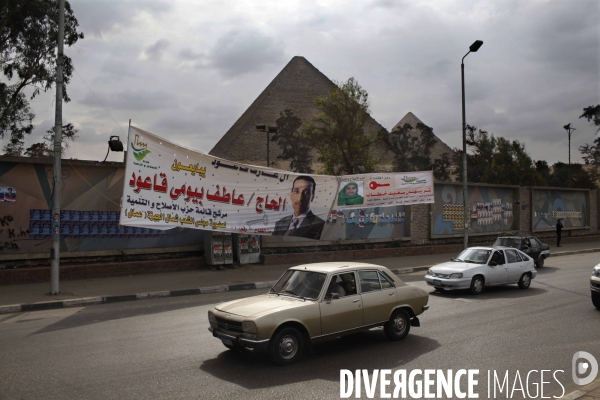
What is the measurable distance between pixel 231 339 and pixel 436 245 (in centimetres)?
2024

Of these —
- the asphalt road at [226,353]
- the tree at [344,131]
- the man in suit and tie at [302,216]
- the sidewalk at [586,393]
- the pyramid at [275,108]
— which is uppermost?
the pyramid at [275,108]

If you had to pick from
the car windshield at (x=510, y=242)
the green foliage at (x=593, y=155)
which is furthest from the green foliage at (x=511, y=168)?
the car windshield at (x=510, y=242)

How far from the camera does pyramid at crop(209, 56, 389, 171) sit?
114 meters

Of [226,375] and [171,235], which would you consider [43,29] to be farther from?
[226,375]

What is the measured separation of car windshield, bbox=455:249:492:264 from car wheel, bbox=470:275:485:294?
67 centimetres

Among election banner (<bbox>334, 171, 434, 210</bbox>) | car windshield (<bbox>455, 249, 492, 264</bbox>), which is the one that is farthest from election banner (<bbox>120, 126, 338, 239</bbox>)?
car windshield (<bbox>455, 249, 492, 264</bbox>)

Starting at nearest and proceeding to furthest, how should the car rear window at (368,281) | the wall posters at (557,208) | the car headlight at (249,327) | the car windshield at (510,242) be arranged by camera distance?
the car headlight at (249,327)
the car rear window at (368,281)
the car windshield at (510,242)
the wall posters at (557,208)

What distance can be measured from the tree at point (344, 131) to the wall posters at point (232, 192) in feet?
74.6

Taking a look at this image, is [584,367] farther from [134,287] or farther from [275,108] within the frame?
[275,108]

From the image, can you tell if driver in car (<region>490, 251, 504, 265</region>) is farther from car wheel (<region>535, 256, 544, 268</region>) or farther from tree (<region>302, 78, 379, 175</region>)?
tree (<region>302, 78, 379, 175</region>)

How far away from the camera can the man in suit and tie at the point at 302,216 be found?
1717 centimetres

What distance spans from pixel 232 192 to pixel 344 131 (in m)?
29.8

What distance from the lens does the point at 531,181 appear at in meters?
59.4

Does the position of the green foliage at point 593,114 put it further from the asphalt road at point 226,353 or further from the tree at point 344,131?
the asphalt road at point 226,353
